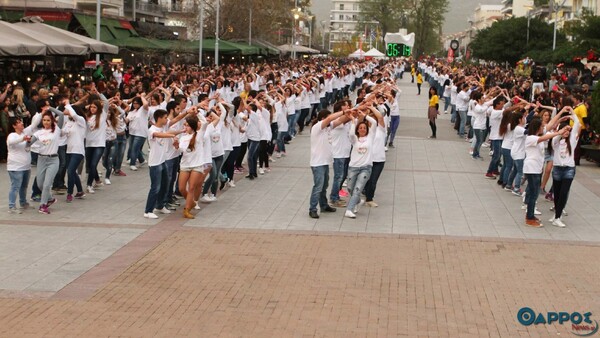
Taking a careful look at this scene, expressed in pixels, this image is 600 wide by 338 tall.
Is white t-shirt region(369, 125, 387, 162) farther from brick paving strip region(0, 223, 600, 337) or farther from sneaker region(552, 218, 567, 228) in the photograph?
sneaker region(552, 218, 567, 228)

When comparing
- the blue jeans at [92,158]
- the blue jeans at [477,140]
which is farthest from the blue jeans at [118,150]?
the blue jeans at [477,140]

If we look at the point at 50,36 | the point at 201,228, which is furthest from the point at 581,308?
the point at 50,36

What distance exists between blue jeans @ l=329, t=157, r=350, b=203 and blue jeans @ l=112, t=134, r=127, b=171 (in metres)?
4.42

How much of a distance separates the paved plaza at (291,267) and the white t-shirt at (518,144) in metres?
0.81

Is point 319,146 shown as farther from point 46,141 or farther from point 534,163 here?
point 46,141

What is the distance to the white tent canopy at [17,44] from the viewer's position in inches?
773

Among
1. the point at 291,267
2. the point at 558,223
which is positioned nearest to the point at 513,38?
the point at 558,223

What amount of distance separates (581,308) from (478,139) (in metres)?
12.3

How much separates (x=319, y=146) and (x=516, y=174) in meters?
4.24

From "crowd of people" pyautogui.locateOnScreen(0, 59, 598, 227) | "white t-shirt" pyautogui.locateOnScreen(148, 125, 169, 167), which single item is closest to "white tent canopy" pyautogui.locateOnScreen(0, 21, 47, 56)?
"crowd of people" pyautogui.locateOnScreen(0, 59, 598, 227)

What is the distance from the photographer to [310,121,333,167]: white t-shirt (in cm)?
1330

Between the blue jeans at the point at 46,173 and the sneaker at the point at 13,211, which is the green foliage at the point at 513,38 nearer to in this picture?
the blue jeans at the point at 46,173

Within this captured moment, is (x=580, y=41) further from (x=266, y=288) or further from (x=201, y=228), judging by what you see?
(x=266, y=288)

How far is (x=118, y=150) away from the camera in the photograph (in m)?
16.9
